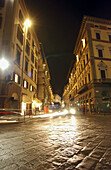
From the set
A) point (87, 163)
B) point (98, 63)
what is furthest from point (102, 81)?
point (87, 163)

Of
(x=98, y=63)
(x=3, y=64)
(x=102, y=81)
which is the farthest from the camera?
(x=98, y=63)

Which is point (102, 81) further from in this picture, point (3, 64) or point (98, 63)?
point (3, 64)

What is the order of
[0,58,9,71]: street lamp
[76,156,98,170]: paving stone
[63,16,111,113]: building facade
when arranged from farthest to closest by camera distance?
[63,16,111,113]: building facade < [0,58,9,71]: street lamp < [76,156,98,170]: paving stone

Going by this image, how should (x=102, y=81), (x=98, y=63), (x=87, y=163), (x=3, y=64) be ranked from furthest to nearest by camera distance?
(x=98, y=63) < (x=102, y=81) < (x=3, y=64) < (x=87, y=163)

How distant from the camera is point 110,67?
80.6ft

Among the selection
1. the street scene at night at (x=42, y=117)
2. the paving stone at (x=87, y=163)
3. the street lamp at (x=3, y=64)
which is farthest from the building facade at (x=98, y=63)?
the paving stone at (x=87, y=163)

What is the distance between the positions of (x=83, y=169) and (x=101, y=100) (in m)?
22.2

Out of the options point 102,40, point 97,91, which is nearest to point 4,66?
point 97,91

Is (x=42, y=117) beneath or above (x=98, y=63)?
beneath

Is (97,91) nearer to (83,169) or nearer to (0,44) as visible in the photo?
(0,44)

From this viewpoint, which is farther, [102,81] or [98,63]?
[98,63]

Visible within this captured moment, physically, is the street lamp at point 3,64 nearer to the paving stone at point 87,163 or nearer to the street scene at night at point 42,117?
the street scene at night at point 42,117

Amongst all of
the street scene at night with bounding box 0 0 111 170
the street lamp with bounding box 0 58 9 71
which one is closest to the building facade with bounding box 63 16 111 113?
the street scene at night with bounding box 0 0 111 170

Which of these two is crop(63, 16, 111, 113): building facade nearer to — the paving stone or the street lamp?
the street lamp
